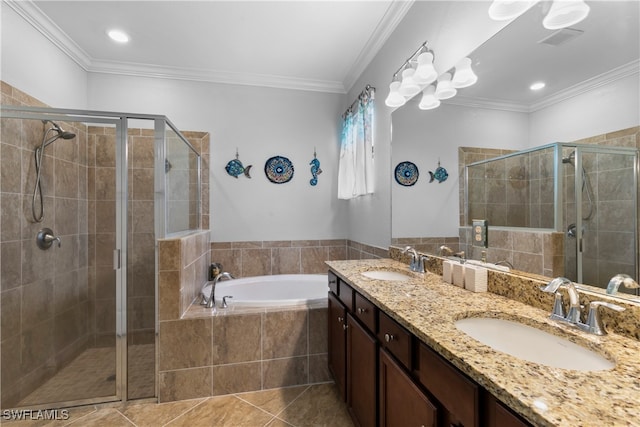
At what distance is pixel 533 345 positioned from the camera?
910 millimetres

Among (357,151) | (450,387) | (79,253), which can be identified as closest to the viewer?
(450,387)

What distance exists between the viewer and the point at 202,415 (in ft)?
5.85

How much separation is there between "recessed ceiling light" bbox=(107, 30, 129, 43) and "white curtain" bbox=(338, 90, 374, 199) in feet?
6.72

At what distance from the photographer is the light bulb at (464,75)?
1.48 metres

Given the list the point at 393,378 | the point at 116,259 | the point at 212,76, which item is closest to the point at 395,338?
the point at 393,378

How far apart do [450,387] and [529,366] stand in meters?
0.21

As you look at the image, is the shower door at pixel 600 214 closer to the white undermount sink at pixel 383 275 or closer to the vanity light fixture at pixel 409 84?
the white undermount sink at pixel 383 275

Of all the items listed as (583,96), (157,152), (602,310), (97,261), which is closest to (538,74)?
(583,96)

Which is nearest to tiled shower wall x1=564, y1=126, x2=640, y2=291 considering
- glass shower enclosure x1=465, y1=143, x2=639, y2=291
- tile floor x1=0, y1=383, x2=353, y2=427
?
glass shower enclosure x1=465, y1=143, x2=639, y2=291

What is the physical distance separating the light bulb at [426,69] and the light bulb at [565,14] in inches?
26.3

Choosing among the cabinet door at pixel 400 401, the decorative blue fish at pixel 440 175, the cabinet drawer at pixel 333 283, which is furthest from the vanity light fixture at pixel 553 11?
the cabinet drawer at pixel 333 283

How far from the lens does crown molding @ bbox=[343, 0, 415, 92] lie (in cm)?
198

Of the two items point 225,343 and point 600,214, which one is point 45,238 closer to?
point 225,343

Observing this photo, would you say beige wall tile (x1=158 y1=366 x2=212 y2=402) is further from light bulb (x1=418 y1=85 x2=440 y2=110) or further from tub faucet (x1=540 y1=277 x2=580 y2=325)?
light bulb (x1=418 y1=85 x2=440 y2=110)
